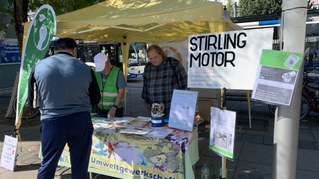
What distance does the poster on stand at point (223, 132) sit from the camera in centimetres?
281

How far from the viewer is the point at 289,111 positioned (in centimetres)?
254

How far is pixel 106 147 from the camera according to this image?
3.35 m

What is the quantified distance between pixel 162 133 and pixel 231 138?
0.77m

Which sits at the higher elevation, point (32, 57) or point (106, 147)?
point (32, 57)

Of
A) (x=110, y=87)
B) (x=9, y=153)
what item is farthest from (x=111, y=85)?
(x=9, y=153)

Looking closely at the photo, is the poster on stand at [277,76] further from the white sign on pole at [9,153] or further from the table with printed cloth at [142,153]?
the white sign on pole at [9,153]

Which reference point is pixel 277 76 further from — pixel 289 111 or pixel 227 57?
pixel 227 57

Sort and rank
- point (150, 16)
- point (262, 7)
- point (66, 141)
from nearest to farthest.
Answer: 1. point (66, 141)
2. point (150, 16)
3. point (262, 7)

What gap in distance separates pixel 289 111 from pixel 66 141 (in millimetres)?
2138

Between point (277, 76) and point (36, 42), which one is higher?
point (36, 42)

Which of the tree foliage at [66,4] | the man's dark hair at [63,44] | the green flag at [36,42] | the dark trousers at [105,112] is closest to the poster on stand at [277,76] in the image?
the man's dark hair at [63,44]

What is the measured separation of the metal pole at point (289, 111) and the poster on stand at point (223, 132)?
40cm

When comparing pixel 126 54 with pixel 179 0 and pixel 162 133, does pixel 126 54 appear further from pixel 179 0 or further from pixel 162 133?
pixel 162 133

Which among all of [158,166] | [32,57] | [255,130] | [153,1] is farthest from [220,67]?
[255,130]
